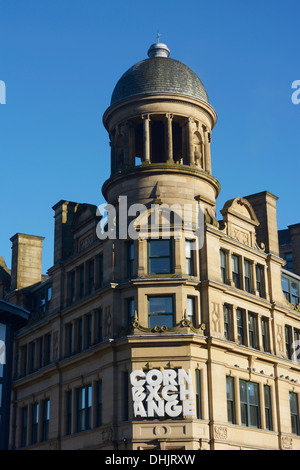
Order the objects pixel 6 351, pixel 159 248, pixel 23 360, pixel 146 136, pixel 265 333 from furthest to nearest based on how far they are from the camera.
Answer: pixel 23 360 < pixel 265 333 < pixel 146 136 < pixel 159 248 < pixel 6 351

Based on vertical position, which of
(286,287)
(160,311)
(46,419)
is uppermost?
(286,287)

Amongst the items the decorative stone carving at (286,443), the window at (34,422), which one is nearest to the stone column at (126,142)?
the window at (34,422)

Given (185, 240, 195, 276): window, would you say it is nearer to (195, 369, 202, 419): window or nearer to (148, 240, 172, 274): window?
(148, 240, 172, 274): window

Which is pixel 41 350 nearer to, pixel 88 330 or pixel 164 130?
pixel 88 330

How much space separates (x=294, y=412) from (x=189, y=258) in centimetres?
1418

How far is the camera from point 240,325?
48562mm

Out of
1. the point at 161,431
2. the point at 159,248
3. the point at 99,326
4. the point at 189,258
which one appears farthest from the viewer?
the point at 99,326

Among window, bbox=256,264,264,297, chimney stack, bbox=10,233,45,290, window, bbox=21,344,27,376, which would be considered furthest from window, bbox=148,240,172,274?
chimney stack, bbox=10,233,45,290

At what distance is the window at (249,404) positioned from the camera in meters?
46.6

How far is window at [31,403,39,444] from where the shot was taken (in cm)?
5303

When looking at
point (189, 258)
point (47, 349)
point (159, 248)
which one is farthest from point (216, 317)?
point (47, 349)

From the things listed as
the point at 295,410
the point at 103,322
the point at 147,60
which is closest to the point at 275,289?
the point at 295,410

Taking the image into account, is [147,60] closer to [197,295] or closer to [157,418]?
[197,295]

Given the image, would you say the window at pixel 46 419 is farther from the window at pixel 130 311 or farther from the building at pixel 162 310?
the window at pixel 130 311
